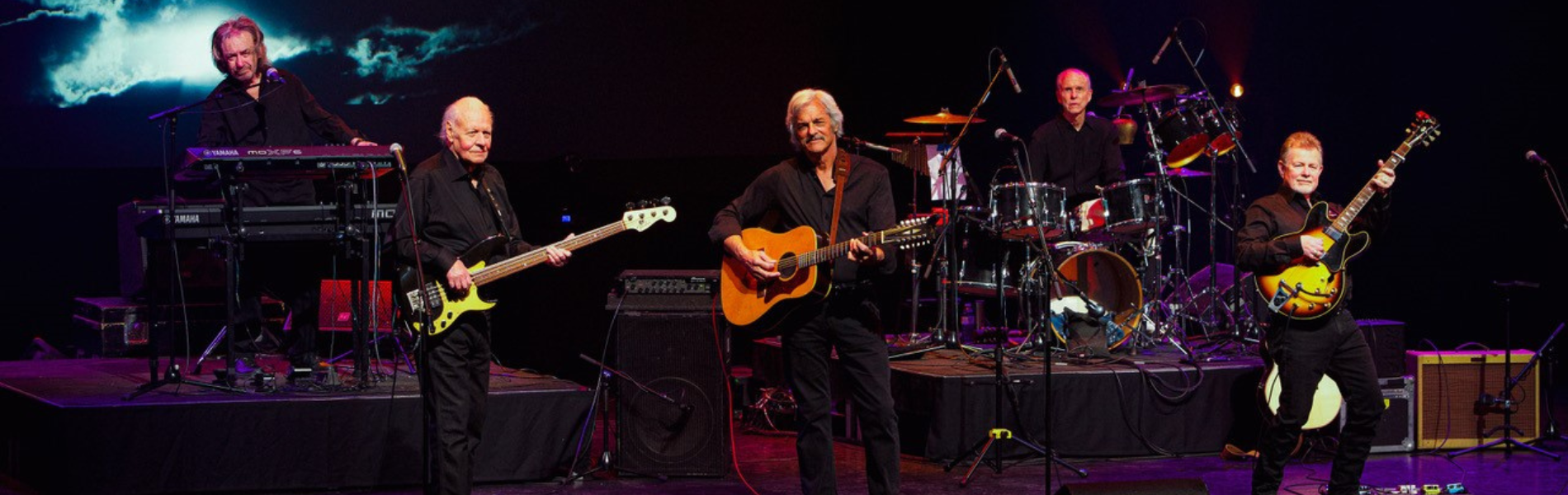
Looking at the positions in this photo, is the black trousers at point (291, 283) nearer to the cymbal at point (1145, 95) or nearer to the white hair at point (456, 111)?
the white hair at point (456, 111)

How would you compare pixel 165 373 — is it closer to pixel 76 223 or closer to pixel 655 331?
pixel 655 331

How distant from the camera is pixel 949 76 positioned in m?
11.5

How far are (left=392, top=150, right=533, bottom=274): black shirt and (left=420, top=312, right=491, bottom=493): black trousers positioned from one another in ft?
1.03

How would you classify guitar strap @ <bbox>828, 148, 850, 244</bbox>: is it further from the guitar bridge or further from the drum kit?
the drum kit

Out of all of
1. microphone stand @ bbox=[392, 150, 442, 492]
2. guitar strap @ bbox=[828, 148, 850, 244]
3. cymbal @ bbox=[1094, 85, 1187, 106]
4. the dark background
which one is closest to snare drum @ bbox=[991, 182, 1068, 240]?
cymbal @ bbox=[1094, 85, 1187, 106]

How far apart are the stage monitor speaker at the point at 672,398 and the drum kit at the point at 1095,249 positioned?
188cm

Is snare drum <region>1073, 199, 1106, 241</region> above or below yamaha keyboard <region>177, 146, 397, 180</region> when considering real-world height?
below

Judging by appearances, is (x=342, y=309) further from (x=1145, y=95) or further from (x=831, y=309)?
(x=1145, y=95)

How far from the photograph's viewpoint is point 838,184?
6.05 meters

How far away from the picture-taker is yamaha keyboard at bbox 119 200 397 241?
7.29 meters

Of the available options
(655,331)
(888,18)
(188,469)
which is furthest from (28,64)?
(888,18)

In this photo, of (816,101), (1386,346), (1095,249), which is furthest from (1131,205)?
(816,101)

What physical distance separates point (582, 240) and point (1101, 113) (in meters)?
7.26

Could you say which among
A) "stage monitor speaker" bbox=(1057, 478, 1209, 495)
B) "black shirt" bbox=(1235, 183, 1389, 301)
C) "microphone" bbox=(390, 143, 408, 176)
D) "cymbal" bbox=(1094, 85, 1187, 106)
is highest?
"cymbal" bbox=(1094, 85, 1187, 106)
